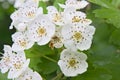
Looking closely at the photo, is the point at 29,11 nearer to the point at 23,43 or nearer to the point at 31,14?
the point at 31,14

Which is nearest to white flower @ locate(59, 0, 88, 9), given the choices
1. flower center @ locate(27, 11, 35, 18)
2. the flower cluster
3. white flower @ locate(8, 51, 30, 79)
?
the flower cluster

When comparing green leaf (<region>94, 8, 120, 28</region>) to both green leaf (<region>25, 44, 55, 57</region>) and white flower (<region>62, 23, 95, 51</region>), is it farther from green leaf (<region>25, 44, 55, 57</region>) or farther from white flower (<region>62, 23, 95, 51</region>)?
green leaf (<region>25, 44, 55, 57</region>)

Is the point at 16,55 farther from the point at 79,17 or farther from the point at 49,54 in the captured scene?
the point at 79,17

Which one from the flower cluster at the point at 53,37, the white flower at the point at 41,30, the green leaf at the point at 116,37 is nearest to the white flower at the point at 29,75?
the flower cluster at the point at 53,37

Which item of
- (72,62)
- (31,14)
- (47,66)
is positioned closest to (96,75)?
(72,62)

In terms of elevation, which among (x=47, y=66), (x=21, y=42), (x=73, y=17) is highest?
(x=73, y=17)

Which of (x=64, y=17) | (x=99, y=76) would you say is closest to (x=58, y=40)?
(x=64, y=17)
